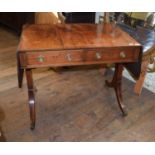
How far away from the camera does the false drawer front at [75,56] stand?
1267mm

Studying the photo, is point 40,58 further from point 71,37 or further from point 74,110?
point 74,110

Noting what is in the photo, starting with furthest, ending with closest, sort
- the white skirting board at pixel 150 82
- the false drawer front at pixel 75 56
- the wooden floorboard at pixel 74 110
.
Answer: the white skirting board at pixel 150 82, the wooden floorboard at pixel 74 110, the false drawer front at pixel 75 56

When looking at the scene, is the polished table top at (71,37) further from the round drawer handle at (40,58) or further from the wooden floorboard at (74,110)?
the wooden floorboard at (74,110)

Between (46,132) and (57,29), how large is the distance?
0.81 m

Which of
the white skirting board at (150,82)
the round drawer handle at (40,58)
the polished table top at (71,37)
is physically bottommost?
the white skirting board at (150,82)

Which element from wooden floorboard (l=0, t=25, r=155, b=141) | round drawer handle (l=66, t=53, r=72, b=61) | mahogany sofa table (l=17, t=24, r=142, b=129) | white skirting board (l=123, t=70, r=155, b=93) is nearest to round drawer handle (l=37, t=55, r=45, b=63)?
mahogany sofa table (l=17, t=24, r=142, b=129)

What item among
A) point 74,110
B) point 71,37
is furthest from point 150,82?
point 71,37

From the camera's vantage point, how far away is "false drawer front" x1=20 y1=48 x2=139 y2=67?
1.27 meters

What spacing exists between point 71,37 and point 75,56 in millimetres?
183

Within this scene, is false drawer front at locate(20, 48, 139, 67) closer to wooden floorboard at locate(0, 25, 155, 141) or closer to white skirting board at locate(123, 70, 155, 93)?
wooden floorboard at locate(0, 25, 155, 141)

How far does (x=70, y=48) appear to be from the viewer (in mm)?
1278

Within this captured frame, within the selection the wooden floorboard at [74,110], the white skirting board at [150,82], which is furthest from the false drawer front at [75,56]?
the white skirting board at [150,82]

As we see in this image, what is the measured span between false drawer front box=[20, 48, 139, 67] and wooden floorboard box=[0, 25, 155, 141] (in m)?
0.59
